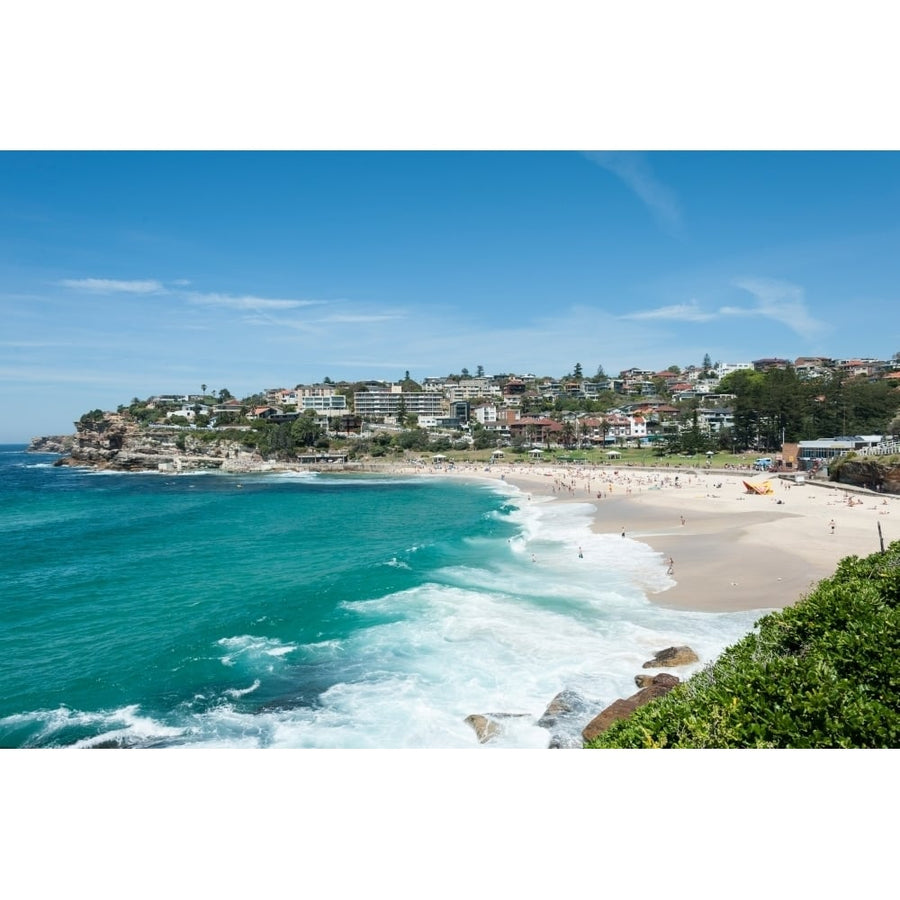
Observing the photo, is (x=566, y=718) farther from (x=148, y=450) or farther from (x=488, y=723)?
(x=148, y=450)

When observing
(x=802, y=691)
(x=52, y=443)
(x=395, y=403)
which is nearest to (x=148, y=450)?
(x=395, y=403)

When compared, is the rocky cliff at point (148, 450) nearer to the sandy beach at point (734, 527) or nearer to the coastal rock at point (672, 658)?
the sandy beach at point (734, 527)

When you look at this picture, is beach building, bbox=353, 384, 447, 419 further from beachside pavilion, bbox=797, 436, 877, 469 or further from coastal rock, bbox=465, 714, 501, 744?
coastal rock, bbox=465, 714, 501, 744

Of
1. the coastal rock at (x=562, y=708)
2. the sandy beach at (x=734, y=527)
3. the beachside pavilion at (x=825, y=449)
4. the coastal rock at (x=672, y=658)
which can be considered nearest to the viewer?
the coastal rock at (x=562, y=708)

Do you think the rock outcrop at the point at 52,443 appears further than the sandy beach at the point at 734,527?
Yes

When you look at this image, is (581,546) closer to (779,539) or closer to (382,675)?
(779,539)

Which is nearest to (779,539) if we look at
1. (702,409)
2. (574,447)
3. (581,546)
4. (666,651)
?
(581,546)

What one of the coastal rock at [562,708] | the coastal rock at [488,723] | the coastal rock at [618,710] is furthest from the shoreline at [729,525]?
the coastal rock at [488,723]
